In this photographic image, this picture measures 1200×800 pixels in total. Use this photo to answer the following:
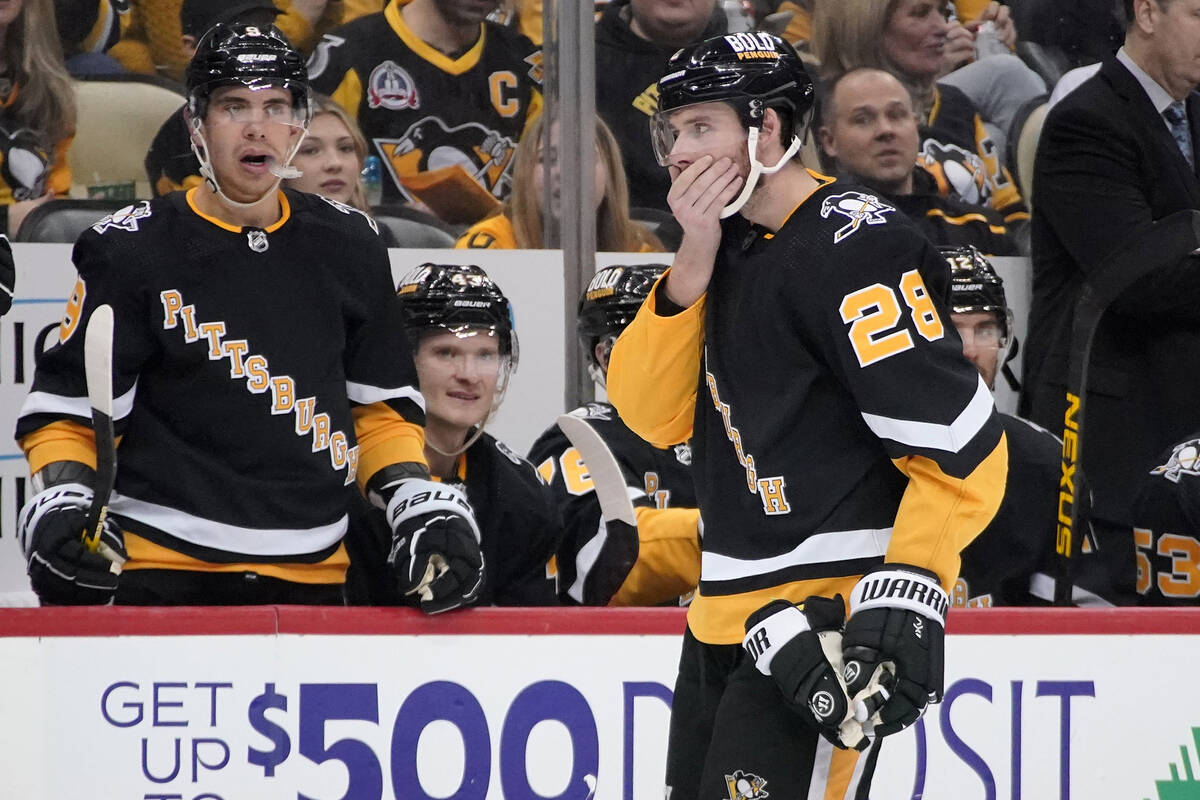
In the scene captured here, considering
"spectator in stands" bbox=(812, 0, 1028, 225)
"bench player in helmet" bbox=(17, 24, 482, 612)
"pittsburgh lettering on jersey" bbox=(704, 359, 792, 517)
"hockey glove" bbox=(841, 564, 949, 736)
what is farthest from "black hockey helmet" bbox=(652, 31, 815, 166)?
"spectator in stands" bbox=(812, 0, 1028, 225)

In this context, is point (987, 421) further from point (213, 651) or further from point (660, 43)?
point (660, 43)

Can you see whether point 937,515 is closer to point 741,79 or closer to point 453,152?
point 741,79

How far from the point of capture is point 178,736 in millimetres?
2781

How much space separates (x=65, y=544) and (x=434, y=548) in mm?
627

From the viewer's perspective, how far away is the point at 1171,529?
3506 mm

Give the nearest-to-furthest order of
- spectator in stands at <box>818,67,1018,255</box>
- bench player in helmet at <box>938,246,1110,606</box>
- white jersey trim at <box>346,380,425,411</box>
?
1. white jersey trim at <box>346,380,425,411</box>
2. bench player in helmet at <box>938,246,1110,606</box>
3. spectator in stands at <box>818,67,1018,255</box>

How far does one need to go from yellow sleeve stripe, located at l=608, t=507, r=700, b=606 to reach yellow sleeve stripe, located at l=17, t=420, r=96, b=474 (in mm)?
1092

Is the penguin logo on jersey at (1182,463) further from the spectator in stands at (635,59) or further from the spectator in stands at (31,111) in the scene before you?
the spectator in stands at (31,111)

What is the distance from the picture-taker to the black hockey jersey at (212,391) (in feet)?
9.12

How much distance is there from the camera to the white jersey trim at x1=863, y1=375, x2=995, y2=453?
1.91m

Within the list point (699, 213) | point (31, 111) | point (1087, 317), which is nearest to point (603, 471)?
point (1087, 317)

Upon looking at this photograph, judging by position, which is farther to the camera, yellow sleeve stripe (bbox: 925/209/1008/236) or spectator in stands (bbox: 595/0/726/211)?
yellow sleeve stripe (bbox: 925/209/1008/236)

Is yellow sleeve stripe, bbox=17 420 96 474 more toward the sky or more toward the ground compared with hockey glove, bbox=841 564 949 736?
more toward the sky

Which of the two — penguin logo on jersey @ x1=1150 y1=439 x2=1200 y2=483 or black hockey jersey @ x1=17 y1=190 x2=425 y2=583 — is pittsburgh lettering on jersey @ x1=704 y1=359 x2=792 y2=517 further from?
penguin logo on jersey @ x1=1150 y1=439 x2=1200 y2=483
